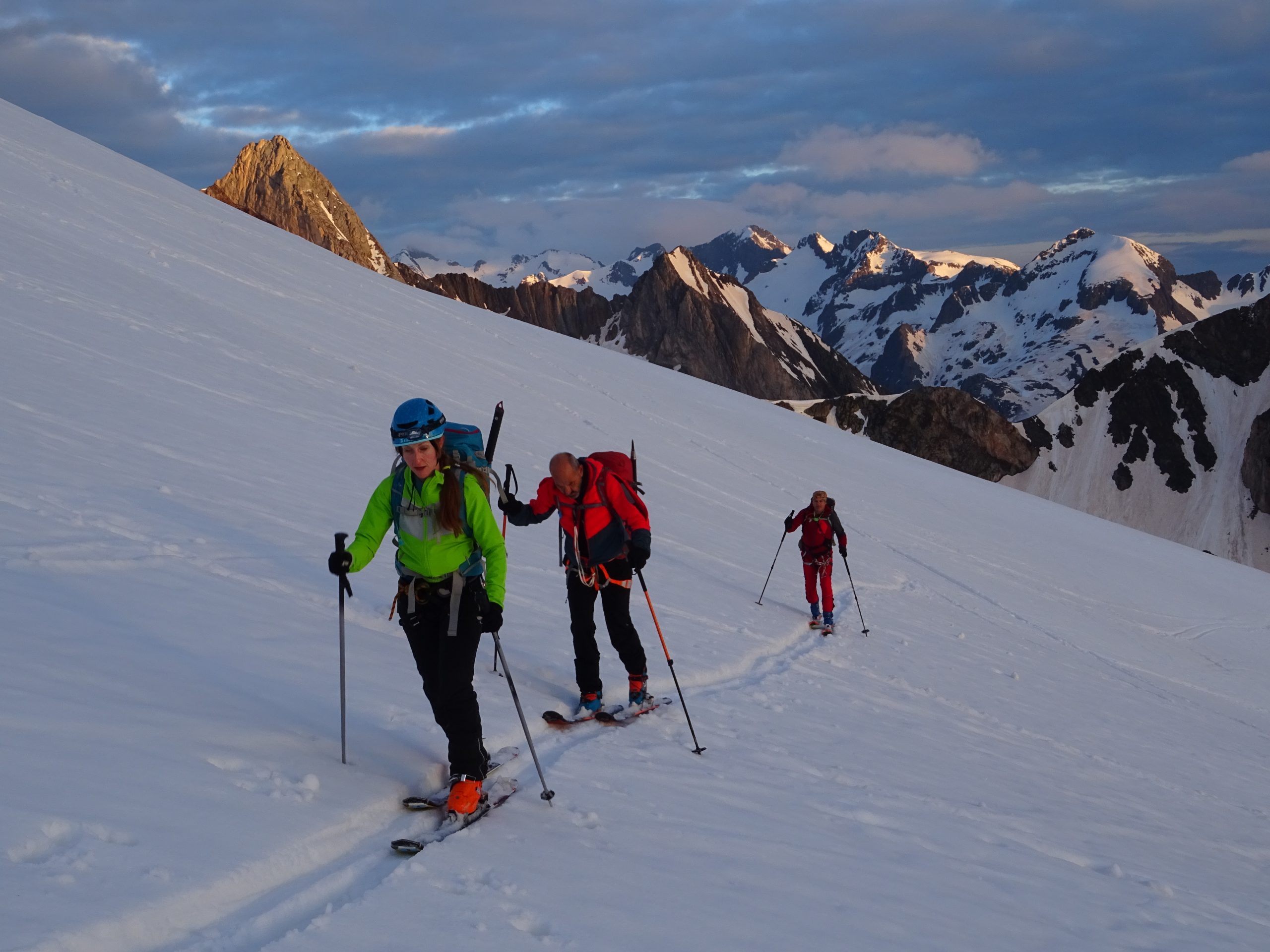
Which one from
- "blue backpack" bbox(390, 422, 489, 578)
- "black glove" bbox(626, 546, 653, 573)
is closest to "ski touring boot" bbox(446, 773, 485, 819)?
"blue backpack" bbox(390, 422, 489, 578)

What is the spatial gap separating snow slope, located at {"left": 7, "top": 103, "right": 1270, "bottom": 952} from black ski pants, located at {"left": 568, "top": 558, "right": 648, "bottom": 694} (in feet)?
1.35

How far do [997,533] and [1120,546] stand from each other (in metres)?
6.61

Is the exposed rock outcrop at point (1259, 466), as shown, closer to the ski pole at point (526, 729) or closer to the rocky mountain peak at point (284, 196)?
the rocky mountain peak at point (284, 196)

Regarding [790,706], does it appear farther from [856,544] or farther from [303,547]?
[856,544]

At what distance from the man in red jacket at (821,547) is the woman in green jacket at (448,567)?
8.96 m

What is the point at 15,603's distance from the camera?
20.4 feet

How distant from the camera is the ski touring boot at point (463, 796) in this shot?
199 inches

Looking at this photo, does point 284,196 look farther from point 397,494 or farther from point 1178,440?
point 397,494

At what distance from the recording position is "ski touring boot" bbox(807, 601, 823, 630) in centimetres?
1337

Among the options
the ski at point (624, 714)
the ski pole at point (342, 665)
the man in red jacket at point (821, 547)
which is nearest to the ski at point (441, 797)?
the ski pole at point (342, 665)

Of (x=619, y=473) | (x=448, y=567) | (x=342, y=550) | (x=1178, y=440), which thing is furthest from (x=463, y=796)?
(x=1178, y=440)

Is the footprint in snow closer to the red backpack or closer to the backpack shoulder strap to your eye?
the backpack shoulder strap

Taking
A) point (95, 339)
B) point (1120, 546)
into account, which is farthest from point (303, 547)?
point (1120, 546)

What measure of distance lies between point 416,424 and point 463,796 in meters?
2.00
